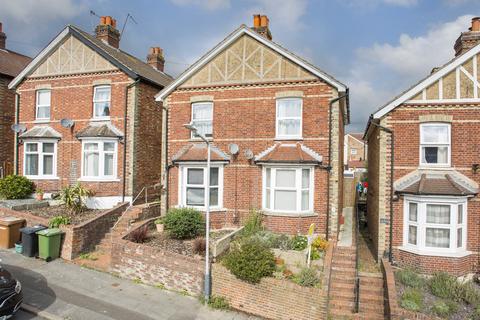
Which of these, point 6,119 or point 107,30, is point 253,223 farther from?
point 6,119

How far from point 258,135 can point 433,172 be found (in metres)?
6.79

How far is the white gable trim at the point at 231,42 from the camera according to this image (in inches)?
536

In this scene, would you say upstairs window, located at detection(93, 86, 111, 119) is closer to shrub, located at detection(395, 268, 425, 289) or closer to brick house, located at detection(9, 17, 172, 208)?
brick house, located at detection(9, 17, 172, 208)

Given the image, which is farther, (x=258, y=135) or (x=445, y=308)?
(x=258, y=135)

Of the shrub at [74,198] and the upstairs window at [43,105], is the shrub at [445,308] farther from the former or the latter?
the upstairs window at [43,105]

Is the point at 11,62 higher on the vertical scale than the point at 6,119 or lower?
higher

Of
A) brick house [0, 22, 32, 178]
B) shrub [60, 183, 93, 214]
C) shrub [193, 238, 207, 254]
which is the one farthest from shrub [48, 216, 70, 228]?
brick house [0, 22, 32, 178]

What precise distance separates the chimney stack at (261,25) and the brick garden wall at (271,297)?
10490mm

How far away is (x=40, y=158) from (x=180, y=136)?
814cm

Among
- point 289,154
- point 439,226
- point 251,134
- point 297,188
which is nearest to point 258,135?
point 251,134

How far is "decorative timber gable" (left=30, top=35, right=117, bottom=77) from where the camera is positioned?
56.5 ft

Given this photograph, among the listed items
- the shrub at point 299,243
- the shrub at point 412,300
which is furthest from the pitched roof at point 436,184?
the shrub at point 299,243

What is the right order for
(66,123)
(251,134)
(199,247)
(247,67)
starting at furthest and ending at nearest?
(66,123) < (247,67) < (251,134) < (199,247)

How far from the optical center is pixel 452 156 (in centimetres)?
1212
